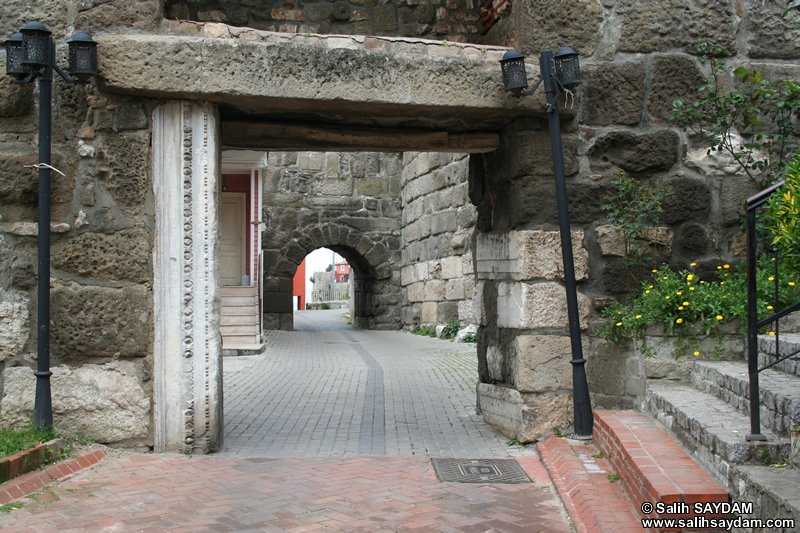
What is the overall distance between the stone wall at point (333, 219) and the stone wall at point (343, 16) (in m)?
10.4

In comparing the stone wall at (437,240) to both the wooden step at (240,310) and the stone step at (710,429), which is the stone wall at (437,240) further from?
the stone step at (710,429)

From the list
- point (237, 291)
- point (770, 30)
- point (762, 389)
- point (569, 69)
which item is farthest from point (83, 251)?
point (237, 291)

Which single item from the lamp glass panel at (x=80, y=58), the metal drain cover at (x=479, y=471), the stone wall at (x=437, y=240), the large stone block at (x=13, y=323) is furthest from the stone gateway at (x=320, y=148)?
the stone wall at (x=437, y=240)

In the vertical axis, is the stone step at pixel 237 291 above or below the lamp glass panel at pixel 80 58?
below

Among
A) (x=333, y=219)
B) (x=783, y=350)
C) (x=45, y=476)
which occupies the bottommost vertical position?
(x=45, y=476)

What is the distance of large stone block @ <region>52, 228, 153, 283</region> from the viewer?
4.30 m

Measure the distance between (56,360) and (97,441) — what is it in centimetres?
54

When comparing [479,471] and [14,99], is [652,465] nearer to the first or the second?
[479,471]

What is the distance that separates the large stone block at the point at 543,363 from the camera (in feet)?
15.3

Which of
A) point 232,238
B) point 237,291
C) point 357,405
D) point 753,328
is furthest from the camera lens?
point 232,238

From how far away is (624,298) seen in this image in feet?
15.7

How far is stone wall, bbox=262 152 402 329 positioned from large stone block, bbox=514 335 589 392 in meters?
11.2

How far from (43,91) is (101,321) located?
1.36 meters

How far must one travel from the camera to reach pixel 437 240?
13711 millimetres
